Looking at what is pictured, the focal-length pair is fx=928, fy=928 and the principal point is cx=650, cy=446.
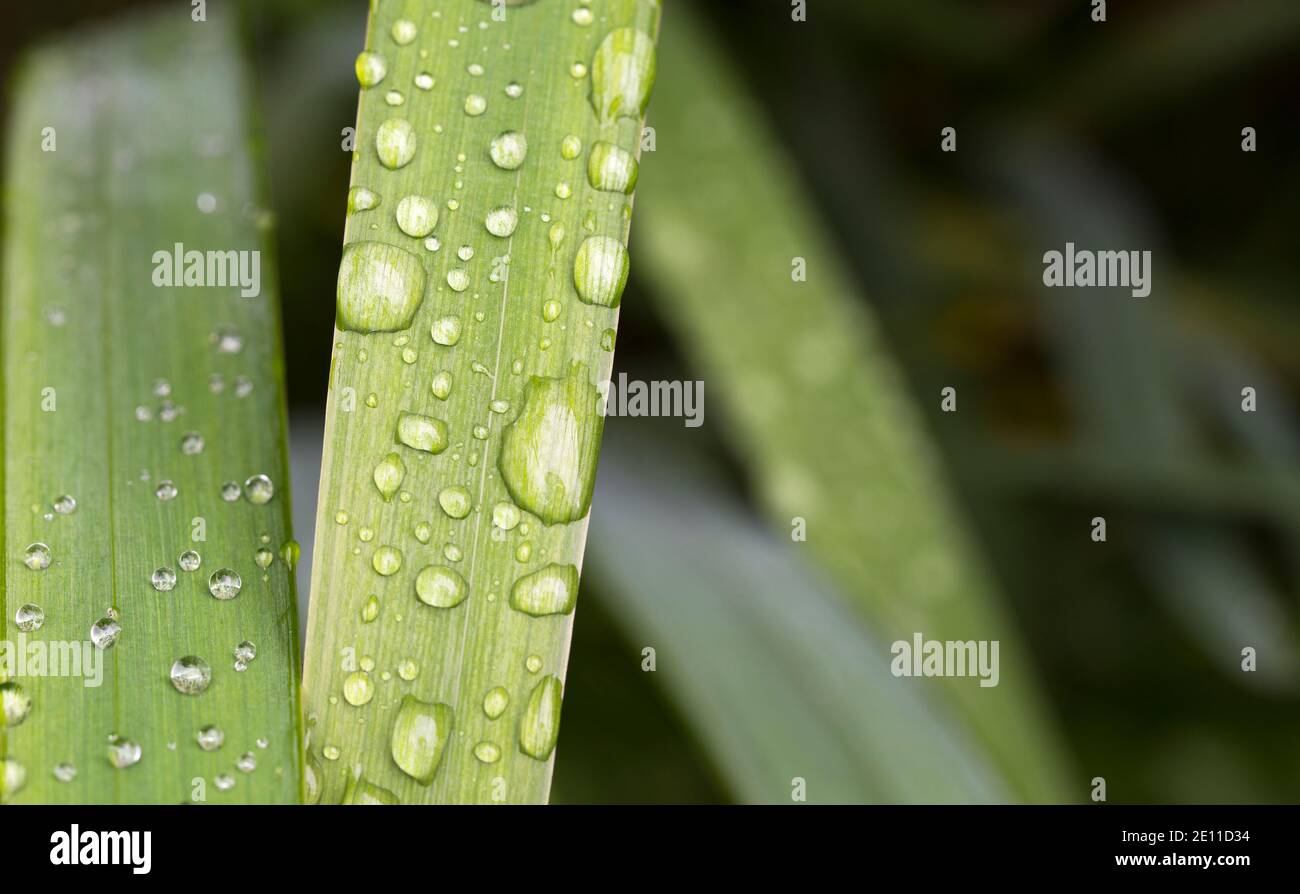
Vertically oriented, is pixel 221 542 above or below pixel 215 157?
below

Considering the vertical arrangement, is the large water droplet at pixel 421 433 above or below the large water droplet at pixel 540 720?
above

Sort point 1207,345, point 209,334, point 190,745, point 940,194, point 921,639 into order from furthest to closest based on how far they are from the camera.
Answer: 1. point 940,194
2. point 1207,345
3. point 921,639
4. point 209,334
5. point 190,745

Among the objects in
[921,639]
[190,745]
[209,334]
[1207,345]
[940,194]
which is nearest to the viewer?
[190,745]

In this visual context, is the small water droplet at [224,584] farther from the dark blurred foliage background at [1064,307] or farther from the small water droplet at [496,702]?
the dark blurred foliage background at [1064,307]

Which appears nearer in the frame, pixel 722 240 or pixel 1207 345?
pixel 722 240

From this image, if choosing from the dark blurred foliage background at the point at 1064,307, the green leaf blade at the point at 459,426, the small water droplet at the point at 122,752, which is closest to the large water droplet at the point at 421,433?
the green leaf blade at the point at 459,426
